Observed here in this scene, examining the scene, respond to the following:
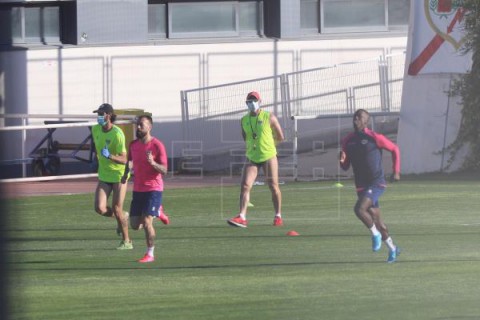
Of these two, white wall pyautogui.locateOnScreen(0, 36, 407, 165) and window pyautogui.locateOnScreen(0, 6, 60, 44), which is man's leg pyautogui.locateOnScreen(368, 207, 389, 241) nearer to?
white wall pyautogui.locateOnScreen(0, 36, 407, 165)

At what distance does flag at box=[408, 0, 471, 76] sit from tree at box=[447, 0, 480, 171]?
16cm

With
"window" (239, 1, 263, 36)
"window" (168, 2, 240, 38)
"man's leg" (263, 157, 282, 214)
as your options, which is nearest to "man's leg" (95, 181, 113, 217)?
"man's leg" (263, 157, 282, 214)

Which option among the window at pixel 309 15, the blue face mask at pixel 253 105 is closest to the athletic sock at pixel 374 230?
the blue face mask at pixel 253 105

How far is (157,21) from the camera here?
116ft

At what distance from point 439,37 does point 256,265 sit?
51.3ft

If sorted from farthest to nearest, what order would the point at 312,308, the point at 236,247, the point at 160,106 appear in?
the point at 160,106 → the point at 236,247 → the point at 312,308

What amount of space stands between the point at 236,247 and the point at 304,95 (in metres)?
16.2

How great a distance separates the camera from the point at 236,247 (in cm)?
1664

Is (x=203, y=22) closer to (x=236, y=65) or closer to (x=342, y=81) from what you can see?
(x=236, y=65)

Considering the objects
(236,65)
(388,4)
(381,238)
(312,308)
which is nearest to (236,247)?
(381,238)

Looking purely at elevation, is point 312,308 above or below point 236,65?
below

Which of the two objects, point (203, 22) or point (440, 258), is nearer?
point (440, 258)

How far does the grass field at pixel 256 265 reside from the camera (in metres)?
11.4

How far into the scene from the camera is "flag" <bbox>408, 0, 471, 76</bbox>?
2880 centimetres
